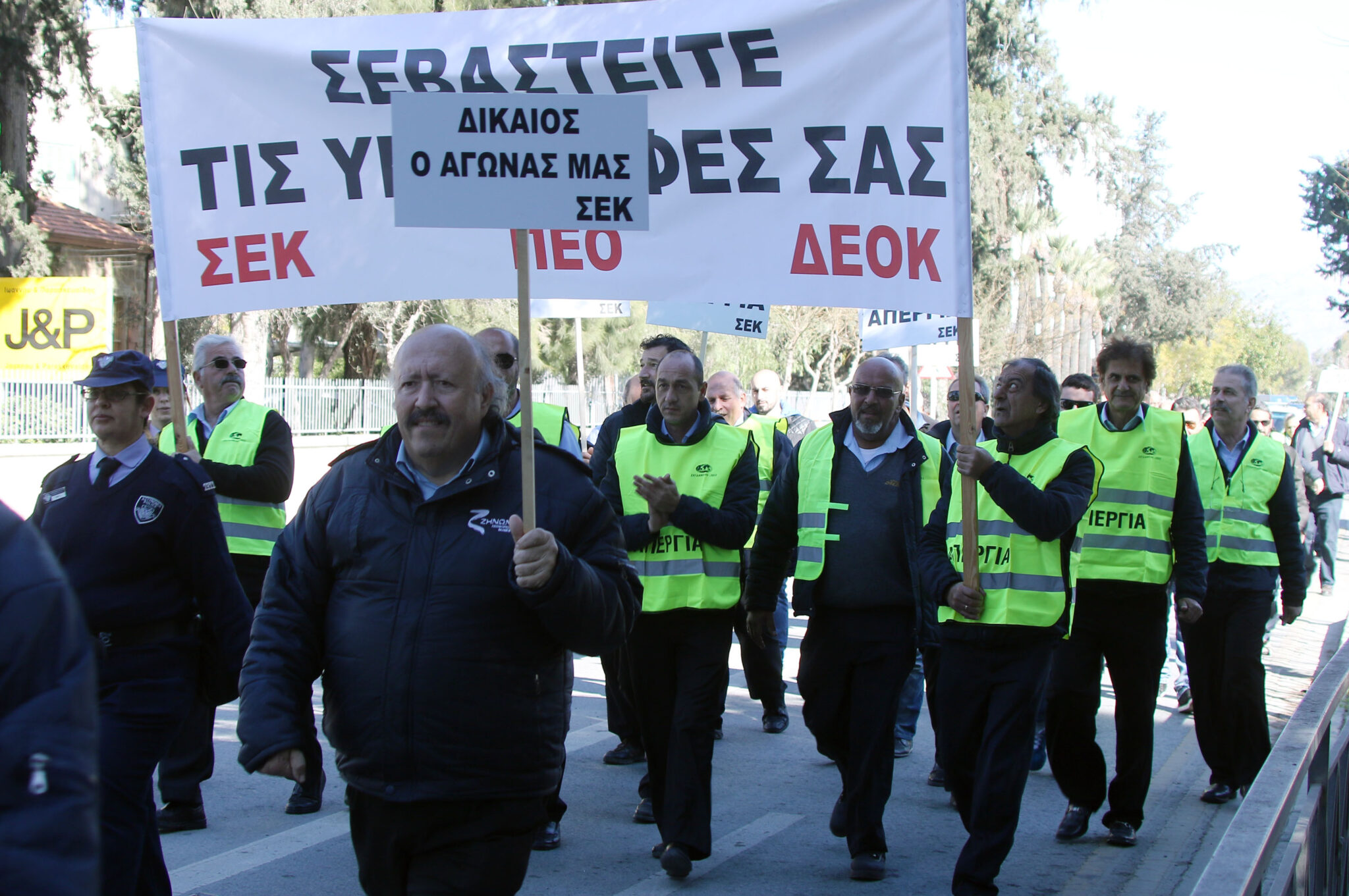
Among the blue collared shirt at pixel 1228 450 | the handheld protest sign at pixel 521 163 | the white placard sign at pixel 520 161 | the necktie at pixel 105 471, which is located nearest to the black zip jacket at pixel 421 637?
the handheld protest sign at pixel 521 163

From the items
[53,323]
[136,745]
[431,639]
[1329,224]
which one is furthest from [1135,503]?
[1329,224]

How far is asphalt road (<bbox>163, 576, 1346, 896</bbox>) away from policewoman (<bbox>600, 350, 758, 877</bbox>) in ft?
0.97

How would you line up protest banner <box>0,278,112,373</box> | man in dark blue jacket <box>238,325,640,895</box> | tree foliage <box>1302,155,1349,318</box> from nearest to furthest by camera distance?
man in dark blue jacket <box>238,325,640,895</box>, protest banner <box>0,278,112,373</box>, tree foliage <box>1302,155,1349,318</box>

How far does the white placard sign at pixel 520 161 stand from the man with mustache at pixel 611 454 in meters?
2.69

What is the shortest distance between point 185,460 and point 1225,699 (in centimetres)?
500

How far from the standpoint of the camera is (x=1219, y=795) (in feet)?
21.9

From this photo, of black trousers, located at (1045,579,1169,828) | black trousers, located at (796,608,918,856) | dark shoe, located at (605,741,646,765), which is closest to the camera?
black trousers, located at (796,608,918,856)

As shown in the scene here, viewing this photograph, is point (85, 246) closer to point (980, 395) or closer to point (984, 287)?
point (984, 287)

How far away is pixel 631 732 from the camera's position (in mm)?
7320

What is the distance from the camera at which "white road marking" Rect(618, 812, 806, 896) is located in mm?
5227

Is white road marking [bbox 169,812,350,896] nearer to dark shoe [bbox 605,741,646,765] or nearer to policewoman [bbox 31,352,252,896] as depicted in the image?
policewoman [bbox 31,352,252,896]

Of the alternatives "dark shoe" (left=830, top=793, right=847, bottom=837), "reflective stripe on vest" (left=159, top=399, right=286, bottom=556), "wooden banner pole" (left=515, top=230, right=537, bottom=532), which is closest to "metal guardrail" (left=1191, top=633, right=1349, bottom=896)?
"wooden banner pole" (left=515, top=230, right=537, bottom=532)

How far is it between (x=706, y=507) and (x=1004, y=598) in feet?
4.30

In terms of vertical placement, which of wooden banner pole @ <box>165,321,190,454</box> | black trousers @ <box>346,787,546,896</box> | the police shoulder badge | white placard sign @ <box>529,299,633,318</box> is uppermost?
white placard sign @ <box>529,299,633,318</box>
